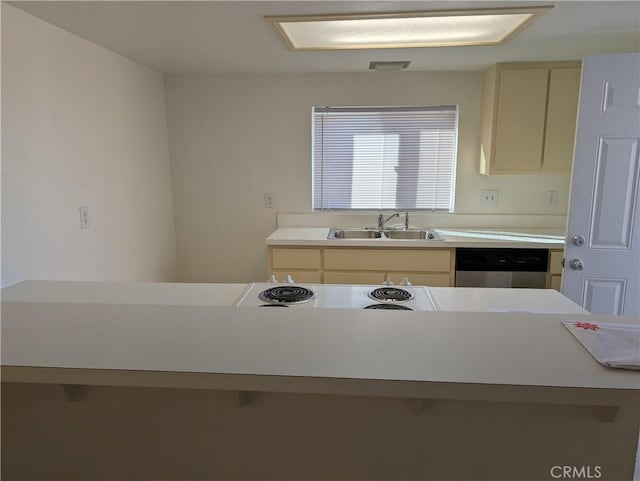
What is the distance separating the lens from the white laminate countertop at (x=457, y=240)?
291cm

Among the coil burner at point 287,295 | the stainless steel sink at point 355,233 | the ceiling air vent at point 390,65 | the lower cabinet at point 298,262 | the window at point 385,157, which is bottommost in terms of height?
the lower cabinet at point 298,262

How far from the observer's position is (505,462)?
→ 1156mm

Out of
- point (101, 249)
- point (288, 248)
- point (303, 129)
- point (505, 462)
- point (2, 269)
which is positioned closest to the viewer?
point (505, 462)

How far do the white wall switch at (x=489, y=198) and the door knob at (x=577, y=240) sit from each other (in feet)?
3.84

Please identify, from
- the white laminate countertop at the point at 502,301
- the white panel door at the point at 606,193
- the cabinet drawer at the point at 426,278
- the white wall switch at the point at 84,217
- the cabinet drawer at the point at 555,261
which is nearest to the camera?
the white laminate countertop at the point at 502,301

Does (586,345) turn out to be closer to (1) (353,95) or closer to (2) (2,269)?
(2) (2,269)

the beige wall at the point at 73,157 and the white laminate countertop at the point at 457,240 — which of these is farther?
the white laminate countertop at the point at 457,240

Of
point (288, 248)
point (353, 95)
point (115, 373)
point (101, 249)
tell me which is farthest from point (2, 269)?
point (353, 95)

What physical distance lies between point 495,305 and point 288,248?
5.54ft

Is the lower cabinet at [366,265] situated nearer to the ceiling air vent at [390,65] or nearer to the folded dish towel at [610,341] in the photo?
the ceiling air vent at [390,65]

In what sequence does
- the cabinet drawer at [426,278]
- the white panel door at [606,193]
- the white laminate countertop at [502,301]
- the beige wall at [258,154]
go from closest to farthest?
the white laminate countertop at [502,301] < the white panel door at [606,193] < the cabinet drawer at [426,278] < the beige wall at [258,154]

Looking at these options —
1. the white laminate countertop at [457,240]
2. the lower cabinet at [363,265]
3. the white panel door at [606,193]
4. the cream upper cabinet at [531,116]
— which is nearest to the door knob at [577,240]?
the white panel door at [606,193]

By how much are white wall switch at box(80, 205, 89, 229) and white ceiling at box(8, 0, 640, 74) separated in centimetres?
94

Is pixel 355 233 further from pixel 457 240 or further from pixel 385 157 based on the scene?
pixel 457 240
